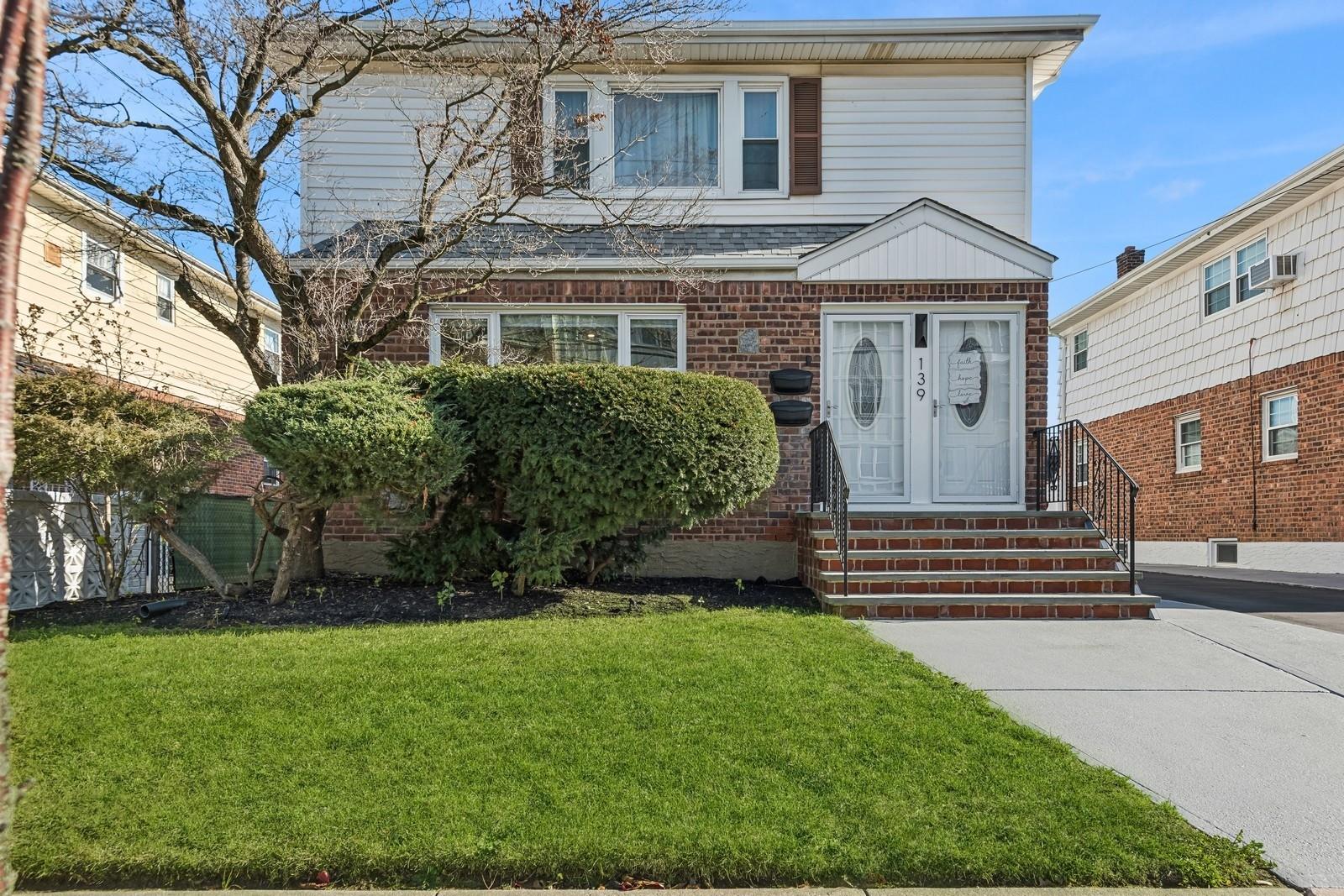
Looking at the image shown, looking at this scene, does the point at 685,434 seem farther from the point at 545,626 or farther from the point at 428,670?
the point at 428,670

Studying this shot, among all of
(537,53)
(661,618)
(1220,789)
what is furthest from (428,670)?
(537,53)

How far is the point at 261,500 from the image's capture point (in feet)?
21.7

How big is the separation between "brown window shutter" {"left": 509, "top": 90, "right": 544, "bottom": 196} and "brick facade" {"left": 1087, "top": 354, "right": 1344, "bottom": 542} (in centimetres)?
1119

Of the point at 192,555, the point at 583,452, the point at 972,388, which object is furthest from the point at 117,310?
the point at 972,388

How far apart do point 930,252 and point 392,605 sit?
21.3 ft

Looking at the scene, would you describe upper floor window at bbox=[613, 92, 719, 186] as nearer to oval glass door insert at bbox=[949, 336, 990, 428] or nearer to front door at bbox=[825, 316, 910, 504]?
front door at bbox=[825, 316, 910, 504]

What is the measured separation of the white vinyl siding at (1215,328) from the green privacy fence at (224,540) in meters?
14.4

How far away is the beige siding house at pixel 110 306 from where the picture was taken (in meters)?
7.57

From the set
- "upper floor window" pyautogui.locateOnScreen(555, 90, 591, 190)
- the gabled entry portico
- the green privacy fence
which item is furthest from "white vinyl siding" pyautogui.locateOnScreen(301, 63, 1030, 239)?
the green privacy fence

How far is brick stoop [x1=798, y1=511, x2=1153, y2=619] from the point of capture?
6.64 m

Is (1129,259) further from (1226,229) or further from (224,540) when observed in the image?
(224,540)

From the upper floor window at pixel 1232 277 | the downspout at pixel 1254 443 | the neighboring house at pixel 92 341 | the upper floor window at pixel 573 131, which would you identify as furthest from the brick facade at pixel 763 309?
the upper floor window at pixel 1232 277

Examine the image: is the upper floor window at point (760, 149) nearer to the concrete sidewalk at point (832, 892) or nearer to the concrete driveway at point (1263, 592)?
the concrete driveway at point (1263, 592)

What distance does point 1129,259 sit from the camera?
17.5m
